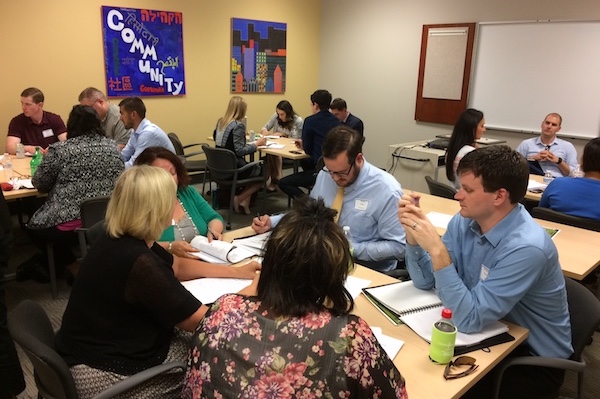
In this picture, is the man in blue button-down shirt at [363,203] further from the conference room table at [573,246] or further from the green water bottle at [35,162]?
the green water bottle at [35,162]

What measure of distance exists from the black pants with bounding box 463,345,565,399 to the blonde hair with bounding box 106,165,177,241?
1.33m

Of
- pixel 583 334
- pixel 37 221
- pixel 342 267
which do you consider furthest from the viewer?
pixel 37 221

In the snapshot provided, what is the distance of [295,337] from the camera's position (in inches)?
44.3

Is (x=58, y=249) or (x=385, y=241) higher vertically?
(x=385, y=241)

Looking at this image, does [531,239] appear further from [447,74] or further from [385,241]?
[447,74]

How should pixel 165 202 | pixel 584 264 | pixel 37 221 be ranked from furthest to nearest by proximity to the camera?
pixel 37 221
pixel 584 264
pixel 165 202

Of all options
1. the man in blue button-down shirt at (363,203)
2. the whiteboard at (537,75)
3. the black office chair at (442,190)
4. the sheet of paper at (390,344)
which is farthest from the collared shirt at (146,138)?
the whiteboard at (537,75)

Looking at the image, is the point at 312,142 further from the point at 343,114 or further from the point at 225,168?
the point at 343,114

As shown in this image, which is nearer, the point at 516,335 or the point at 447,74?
the point at 516,335

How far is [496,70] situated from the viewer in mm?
6121

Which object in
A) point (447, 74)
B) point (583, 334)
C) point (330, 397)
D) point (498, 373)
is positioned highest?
point (447, 74)

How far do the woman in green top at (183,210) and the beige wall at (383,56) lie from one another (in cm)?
487

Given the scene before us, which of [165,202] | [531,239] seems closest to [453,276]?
[531,239]

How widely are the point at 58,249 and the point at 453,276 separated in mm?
3206
